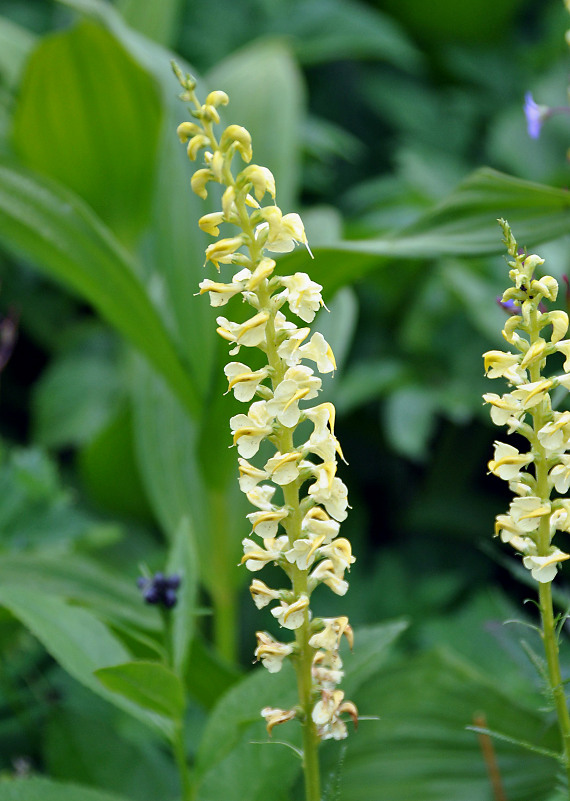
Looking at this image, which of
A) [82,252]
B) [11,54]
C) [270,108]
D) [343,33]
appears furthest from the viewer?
[343,33]

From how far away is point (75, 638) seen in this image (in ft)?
1.91

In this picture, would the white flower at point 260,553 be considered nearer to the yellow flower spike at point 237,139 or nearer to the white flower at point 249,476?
the white flower at point 249,476

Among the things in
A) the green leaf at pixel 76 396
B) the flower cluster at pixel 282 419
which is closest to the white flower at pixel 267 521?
the flower cluster at pixel 282 419

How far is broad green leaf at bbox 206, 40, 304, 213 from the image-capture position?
1.06m

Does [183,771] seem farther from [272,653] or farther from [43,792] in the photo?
[272,653]

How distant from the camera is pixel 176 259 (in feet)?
3.07

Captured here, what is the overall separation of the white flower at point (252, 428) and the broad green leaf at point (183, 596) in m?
0.23

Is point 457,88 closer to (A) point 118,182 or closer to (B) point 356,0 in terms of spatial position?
(B) point 356,0

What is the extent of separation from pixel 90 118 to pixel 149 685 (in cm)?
79

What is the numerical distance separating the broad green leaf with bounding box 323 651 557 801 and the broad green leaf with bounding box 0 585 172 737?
0.60 feet

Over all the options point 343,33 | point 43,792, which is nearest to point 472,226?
point 43,792

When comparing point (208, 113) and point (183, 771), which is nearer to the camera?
point (208, 113)

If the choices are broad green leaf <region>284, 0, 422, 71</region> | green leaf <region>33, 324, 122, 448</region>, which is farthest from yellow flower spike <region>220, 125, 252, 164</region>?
broad green leaf <region>284, 0, 422, 71</region>

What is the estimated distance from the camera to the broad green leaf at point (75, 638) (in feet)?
1.79
